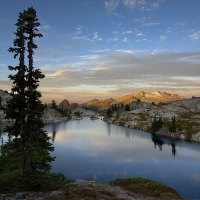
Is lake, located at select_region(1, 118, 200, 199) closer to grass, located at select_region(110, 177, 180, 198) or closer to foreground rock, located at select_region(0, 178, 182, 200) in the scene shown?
grass, located at select_region(110, 177, 180, 198)

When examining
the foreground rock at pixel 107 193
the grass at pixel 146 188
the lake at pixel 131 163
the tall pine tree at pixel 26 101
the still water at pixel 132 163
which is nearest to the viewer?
the foreground rock at pixel 107 193

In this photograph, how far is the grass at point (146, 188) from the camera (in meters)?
29.7

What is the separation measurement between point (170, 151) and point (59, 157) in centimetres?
5695

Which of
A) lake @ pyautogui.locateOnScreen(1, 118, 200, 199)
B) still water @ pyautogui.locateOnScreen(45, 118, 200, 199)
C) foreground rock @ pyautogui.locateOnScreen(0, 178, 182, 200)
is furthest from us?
still water @ pyautogui.locateOnScreen(45, 118, 200, 199)

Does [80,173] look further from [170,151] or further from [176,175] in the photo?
[170,151]

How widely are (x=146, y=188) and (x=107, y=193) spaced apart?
4697mm

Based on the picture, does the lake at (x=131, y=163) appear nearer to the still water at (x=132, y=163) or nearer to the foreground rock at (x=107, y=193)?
the still water at (x=132, y=163)

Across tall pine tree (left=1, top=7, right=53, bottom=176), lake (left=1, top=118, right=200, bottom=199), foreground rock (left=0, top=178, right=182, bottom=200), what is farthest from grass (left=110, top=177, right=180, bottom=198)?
lake (left=1, top=118, right=200, bottom=199)

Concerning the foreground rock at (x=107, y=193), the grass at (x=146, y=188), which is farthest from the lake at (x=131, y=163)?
the foreground rock at (x=107, y=193)

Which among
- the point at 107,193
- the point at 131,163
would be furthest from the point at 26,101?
the point at 131,163

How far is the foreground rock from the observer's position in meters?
26.3

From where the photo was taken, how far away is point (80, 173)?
95625 mm

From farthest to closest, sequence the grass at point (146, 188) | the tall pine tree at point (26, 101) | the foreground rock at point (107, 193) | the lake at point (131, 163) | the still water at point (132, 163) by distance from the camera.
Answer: the still water at point (132, 163) → the lake at point (131, 163) → the tall pine tree at point (26, 101) → the grass at point (146, 188) → the foreground rock at point (107, 193)

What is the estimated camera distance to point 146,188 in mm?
30688
